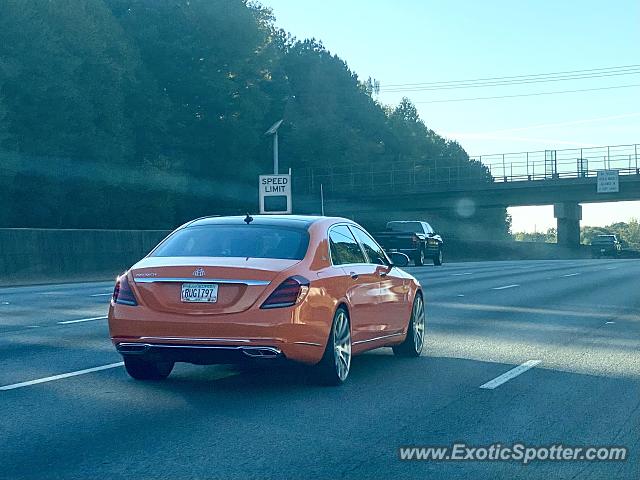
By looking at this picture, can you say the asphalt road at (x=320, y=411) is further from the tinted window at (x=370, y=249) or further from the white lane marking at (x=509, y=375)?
the tinted window at (x=370, y=249)

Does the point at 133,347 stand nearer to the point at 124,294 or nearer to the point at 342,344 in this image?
the point at 124,294

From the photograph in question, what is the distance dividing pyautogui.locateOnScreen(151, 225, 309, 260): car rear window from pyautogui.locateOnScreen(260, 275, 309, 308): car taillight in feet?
1.47

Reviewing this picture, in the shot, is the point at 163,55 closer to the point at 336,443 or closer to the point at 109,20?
the point at 109,20

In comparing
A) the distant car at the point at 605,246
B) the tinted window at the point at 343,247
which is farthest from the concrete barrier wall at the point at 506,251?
the tinted window at the point at 343,247

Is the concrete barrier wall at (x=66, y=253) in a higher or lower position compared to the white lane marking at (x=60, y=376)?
higher

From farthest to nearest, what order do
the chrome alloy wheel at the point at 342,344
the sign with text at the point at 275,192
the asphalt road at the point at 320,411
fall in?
1. the sign with text at the point at 275,192
2. the chrome alloy wheel at the point at 342,344
3. the asphalt road at the point at 320,411

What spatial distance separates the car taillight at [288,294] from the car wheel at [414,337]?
3.07 metres

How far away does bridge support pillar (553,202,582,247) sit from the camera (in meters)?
90.1

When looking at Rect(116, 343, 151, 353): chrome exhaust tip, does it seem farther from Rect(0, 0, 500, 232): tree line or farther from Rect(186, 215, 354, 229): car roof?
Rect(0, 0, 500, 232): tree line

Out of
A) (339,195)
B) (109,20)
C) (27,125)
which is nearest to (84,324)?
(27,125)

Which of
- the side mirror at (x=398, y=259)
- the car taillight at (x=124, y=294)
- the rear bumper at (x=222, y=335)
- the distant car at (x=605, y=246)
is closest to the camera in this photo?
the rear bumper at (x=222, y=335)

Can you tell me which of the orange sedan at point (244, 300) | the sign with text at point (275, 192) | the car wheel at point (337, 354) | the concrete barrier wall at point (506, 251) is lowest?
the concrete barrier wall at point (506, 251)

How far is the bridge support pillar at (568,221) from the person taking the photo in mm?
90125

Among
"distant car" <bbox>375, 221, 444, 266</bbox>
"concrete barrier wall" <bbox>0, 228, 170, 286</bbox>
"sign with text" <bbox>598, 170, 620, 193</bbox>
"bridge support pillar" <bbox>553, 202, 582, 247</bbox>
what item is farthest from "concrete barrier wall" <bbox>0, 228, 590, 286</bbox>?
"bridge support pillar" <bbox>553, 202, 582, 247</bbox>
